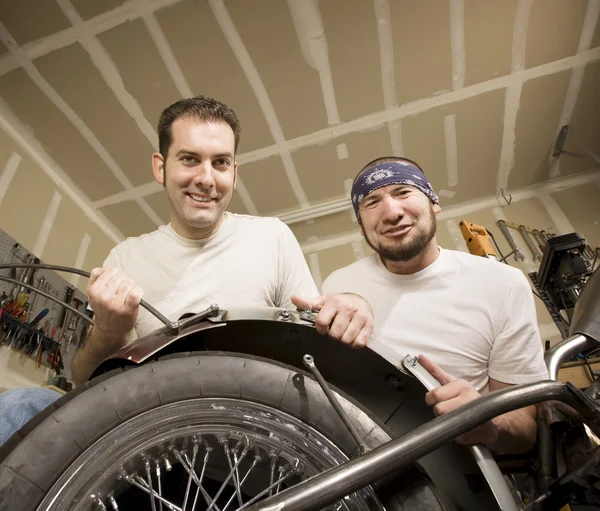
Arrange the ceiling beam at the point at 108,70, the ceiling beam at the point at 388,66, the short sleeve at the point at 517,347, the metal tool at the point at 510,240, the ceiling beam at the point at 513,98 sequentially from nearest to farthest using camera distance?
1. the short sleeve at the point at 517,347
2. the ceiling beam at the point at 108,70
3. the ceiling beam at the point at 388,66
4. the ceiling beam at the point at 513,98
5. the metal tool at the point at 510,240

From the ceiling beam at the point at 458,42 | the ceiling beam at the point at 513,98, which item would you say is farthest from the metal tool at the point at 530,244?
the ceiling beam at the point at 458,42

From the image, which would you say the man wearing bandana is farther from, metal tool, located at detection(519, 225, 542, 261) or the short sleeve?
metal tool, located at detection(519, 225, 542, 261)

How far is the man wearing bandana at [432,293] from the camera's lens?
0.86m

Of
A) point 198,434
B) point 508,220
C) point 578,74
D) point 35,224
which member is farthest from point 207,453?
point 508,220

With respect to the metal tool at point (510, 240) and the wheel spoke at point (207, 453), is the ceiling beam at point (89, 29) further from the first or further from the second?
the metal tool at point (510, 240)

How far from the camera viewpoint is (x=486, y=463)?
43 centimetres

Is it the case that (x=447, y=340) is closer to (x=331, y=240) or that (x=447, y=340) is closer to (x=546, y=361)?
(x=546, y=361)

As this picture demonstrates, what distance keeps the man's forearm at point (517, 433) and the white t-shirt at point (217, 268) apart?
1.56ft

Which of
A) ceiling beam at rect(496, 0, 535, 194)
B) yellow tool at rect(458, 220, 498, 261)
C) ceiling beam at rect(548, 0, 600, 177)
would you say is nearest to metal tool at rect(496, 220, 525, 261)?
ceiling beam at rect(496, 0, 535, 194)

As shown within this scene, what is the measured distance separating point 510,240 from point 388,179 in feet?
6.94

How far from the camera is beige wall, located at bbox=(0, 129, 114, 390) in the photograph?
183 centimetres

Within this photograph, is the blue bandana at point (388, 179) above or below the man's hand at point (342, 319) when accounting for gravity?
above

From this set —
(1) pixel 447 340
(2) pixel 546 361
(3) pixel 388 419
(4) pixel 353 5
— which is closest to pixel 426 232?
(1) pixel 447 340

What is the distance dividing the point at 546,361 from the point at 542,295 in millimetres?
1541
